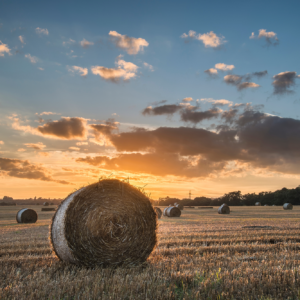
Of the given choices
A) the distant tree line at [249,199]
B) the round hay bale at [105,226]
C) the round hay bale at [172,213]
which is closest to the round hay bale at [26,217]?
the round hay bale at [172,213]

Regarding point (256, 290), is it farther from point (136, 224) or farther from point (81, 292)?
point (136, 224)

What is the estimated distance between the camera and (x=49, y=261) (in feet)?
22.3

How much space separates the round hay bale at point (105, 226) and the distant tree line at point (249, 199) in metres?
58.4

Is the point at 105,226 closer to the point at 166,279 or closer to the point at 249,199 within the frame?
the point at 166,279

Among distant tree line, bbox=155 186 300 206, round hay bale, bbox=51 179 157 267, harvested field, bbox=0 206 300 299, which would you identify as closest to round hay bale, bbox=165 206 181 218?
harvested field, bbox=0 206 300 299

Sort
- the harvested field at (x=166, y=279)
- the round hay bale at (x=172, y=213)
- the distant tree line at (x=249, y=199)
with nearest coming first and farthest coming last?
the harvested field at (x=166, y=279)
the round hay bale at (x=172, y=213)
the distant tree line at (x=249, y=199)

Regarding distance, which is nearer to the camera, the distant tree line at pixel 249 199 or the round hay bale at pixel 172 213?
the round hay bale at pixel 172 213

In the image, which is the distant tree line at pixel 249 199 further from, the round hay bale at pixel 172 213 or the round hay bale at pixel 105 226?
the round hay bale at pixel 105 226

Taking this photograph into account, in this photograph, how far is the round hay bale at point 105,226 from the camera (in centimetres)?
664

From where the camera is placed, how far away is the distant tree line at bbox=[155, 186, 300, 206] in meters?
65.1

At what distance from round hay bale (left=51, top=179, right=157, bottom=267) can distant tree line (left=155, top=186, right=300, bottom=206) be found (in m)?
58.4

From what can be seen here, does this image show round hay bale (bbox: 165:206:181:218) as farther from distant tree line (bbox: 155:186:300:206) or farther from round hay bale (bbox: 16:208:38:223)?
distant tree line (bbox: 155:186:300:206)

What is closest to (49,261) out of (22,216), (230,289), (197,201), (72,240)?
(72,240)

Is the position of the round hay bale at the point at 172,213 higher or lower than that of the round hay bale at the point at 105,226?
lower
